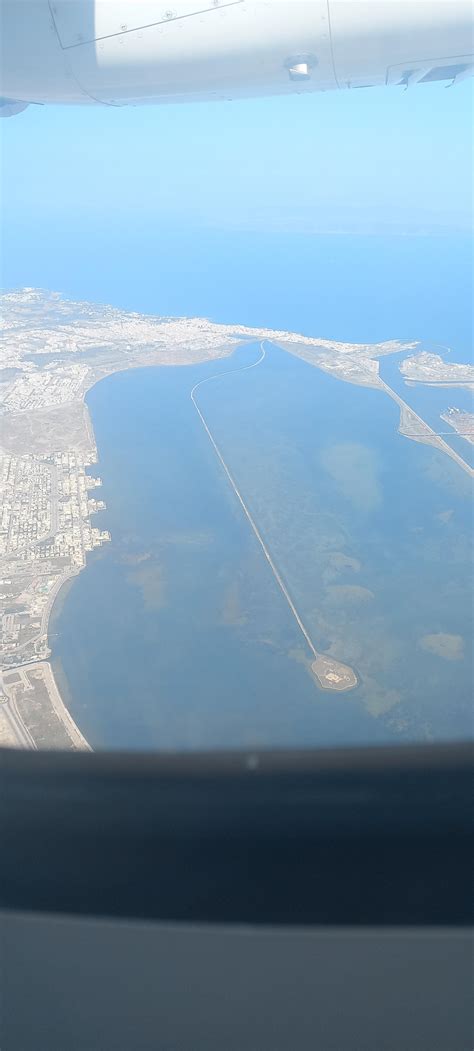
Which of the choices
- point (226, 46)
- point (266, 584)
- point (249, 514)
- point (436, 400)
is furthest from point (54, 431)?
point (226, 46)

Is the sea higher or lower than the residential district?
lower

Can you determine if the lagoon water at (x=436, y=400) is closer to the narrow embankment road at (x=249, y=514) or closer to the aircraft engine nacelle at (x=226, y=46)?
the narrow embankment road at (x=249, y=514)

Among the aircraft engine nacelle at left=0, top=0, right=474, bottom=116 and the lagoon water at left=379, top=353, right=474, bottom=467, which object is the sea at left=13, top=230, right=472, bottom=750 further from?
the aircraft engine nacelle at left=0, top=0, right=474, bottom=116

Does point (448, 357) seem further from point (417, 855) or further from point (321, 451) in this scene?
point (417, 855)

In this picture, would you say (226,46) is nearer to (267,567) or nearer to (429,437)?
(267,567)

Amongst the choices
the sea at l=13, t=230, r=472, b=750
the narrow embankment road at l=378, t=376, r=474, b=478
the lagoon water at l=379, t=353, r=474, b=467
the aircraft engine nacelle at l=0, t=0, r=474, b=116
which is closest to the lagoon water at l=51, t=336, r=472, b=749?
the sea at l=13, t=230, r=472, b=750

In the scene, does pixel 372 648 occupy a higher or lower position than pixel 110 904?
lower

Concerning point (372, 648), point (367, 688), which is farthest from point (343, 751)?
point (372, 648)
